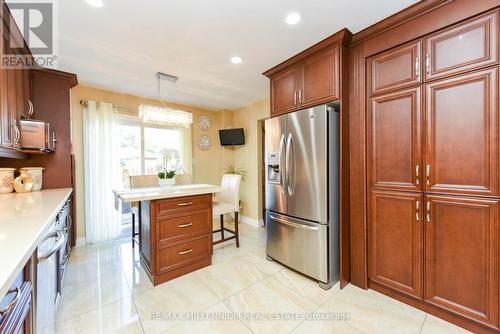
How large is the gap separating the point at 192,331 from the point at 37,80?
3.27 m

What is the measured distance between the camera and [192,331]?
5.12 ft

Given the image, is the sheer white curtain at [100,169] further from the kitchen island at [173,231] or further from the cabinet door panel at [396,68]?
the cabinet door panel at [396,68]

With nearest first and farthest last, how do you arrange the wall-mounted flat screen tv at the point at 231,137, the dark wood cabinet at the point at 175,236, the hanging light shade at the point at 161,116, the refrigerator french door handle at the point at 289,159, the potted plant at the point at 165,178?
1. the dark wood cabinet at the point at 175,236
2. the refrigerator french door handle at the point at 289,159
3. the hanging light shade at the point at 161,116
4. the potted plant at the point at 165,178
5. the wall-mounted flat screen tv at the point at 231,137

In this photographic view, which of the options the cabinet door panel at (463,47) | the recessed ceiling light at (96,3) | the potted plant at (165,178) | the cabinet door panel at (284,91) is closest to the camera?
the cabinet door panel at (463,47)

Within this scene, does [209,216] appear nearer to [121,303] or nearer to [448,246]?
[121,303]

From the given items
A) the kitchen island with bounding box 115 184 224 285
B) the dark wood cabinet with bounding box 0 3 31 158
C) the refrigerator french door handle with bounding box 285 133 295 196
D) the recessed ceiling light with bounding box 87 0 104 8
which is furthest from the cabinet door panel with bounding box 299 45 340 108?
the dark wood cabinet with bounding box 0 3 31 158

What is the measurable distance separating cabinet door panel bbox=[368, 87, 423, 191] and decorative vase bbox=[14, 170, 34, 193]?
3.52 meters

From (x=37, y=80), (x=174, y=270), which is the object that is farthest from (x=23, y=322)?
(x=37, y=80)

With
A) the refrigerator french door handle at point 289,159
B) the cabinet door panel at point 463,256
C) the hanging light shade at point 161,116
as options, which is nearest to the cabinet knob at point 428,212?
the cabinet door panel at point 463,256

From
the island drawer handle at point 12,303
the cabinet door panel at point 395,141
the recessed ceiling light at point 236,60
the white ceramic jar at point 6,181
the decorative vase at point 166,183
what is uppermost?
the recessed ceiling light at point 236,60

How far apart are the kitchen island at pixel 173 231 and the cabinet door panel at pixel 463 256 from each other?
207 cm

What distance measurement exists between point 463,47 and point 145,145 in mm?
4116

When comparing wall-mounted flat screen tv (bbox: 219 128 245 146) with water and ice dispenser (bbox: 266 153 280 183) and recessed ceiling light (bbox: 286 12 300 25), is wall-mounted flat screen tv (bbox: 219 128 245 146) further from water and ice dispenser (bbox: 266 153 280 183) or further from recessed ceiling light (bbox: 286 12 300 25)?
recessed ceiling light (bbox: 286 12 300 25)

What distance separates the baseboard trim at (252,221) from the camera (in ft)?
13.5
